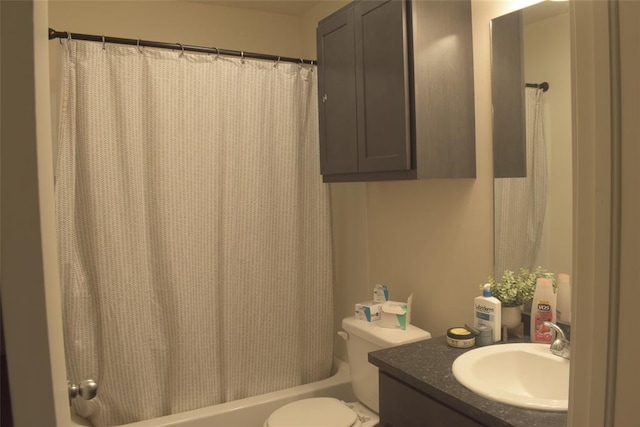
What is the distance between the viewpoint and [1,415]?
1.73 feet

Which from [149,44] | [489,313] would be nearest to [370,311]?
[489,313]

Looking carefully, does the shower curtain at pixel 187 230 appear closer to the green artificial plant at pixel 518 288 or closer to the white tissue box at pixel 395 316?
the white tissue box at pixel 395 316

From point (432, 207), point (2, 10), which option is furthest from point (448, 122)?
point (2, 10)

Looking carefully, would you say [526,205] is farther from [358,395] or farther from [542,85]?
[358,395]

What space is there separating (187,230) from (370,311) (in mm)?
914

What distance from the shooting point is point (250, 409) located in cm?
230

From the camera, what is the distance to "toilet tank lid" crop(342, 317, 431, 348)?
188cm

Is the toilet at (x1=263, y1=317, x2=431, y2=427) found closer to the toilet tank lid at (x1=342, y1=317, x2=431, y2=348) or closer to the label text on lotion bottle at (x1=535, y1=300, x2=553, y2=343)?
the toilet tank lid at (x1=342, y1=317, x2=431, y2=348)

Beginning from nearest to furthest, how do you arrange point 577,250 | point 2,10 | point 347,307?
1. point 2,10
2. point 577,250
3. point 347,307

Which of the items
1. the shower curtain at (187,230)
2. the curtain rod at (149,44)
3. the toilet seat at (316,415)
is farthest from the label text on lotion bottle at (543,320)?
the curtain rod at (149,44)

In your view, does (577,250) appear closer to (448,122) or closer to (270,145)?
(448,122)

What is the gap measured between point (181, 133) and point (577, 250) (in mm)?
1921

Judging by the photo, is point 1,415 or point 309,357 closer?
point 1,415

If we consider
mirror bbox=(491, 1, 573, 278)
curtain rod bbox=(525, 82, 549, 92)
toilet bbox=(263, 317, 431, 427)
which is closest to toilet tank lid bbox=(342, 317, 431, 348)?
toilet bbox=(263, 317, 431, 427)
